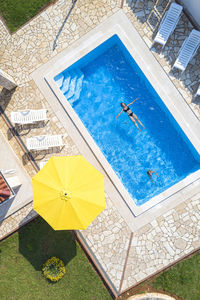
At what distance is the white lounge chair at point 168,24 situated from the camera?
12.8 m

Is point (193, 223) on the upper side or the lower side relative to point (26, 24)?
lower

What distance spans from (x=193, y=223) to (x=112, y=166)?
4512 mm

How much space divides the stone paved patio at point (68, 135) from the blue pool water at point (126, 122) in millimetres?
1216

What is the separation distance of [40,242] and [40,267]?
115 centimetres

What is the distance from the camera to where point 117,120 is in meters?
14.0

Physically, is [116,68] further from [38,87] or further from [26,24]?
[26,24]

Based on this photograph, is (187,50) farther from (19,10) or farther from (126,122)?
(19,10)

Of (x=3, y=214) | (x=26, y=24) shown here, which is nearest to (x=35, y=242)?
(x=3, y=214)

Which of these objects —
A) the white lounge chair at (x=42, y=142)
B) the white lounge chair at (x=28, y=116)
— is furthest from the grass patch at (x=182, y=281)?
the white lounge chair at (x=28, y=116)

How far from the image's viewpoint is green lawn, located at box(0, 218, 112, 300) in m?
13.4

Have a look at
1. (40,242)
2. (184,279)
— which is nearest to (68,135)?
(40,242)

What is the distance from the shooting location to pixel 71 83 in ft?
45.9

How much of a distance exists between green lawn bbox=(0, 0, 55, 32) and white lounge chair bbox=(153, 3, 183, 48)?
5.40 meters

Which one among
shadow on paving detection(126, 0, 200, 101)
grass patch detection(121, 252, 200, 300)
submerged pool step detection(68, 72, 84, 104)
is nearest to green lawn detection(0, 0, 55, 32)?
submerged pool step detection(68, 72, 84, 104)
